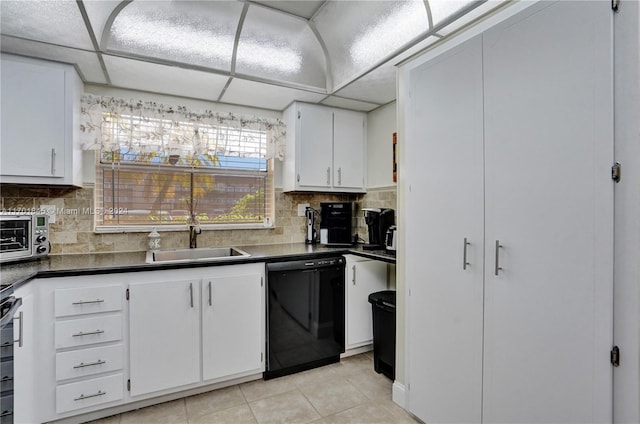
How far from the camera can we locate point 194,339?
219 cm

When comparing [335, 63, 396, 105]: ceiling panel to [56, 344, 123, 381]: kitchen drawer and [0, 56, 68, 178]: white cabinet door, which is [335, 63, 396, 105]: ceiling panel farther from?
[56, 344, 123, 381]: kitchen drawer

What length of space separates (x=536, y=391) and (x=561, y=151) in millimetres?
1011

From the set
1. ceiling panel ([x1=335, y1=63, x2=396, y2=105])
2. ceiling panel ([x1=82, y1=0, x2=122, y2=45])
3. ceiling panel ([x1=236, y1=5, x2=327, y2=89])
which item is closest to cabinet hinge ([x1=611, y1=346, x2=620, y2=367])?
ceiling panel ([x1=335, y1=63, x2=396, y2=105])

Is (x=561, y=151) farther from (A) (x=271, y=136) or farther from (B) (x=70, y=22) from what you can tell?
(B) (x=70, y=22)

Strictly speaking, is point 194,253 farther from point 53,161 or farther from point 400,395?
point 400,395

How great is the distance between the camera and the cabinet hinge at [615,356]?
3.72 feet

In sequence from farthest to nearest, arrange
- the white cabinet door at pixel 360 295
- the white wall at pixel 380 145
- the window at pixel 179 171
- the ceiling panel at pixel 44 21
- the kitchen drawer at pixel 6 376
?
1. the white wall at pixel 380 145
2. the white cabinet door at pixel 360 295
3. the window at pixel 179 171
4. the ceiling panel at pixel 44 21
5. the kitchen drawer at pixel 6 376

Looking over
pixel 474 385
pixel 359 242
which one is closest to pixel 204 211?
pixel 359 242

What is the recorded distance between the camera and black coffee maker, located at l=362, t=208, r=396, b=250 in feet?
9.29

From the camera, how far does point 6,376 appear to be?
140 cm

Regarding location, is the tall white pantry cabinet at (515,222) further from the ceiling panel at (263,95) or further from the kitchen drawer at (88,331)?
the kitchen drawer at (88,331)

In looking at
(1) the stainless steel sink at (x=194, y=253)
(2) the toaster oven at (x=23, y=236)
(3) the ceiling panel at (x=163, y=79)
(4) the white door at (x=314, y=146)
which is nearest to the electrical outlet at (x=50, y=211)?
(2) the toaster oven at (x=23, y=236)

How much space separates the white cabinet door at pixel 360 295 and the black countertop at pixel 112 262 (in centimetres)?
18

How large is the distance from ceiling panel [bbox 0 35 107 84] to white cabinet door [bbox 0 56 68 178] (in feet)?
0.23
